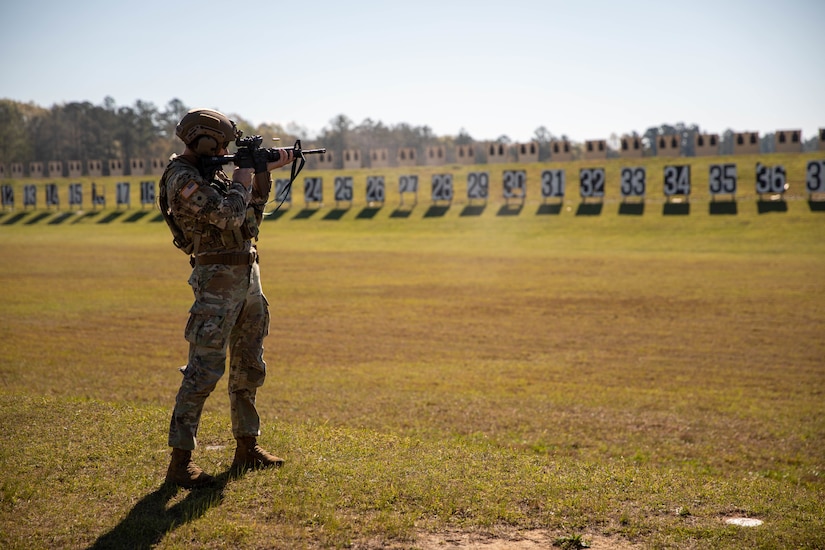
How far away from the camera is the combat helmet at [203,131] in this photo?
17.8 feet

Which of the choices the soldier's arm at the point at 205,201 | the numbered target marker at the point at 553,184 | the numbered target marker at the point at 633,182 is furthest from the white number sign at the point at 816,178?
the soldier's arm at the point at 205,201

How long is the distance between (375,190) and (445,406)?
160 feet

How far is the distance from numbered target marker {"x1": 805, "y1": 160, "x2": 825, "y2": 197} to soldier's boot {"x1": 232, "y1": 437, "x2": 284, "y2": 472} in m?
48.7

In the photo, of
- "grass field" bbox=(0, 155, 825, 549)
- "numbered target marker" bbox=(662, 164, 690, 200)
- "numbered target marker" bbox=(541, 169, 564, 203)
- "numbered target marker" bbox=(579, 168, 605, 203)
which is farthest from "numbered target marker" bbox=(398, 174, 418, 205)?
"grass field" bbox=(0, 155, 825, 549)

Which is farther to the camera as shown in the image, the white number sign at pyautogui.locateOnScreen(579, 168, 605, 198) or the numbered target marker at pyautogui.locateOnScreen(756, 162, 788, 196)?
the white number sign at pyautogui.locateOnScreen(579, 168, 605, 198)

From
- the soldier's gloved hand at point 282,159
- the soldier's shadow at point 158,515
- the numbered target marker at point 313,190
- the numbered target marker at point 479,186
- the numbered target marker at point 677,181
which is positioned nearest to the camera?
the soldier's shadow at point 158,515

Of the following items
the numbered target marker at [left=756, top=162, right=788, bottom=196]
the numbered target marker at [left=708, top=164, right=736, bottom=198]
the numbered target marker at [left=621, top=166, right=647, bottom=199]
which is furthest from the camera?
the numbered target marker at [left=621, top=166, right=647, bottom=199]

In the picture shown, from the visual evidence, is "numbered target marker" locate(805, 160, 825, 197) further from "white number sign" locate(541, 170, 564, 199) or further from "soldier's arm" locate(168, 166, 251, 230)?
"soldier's arm" locate(168, 166, 251, 230)

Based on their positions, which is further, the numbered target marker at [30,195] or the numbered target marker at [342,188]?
the numbered target marker at [30,195]

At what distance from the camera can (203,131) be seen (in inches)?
214

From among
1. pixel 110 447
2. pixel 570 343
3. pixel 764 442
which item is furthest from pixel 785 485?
pixel 570 343

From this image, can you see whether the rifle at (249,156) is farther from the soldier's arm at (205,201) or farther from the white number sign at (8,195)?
the white number sign at (8,195)

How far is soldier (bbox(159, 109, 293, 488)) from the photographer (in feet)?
17.2

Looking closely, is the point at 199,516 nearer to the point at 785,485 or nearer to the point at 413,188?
the point at 785,485
